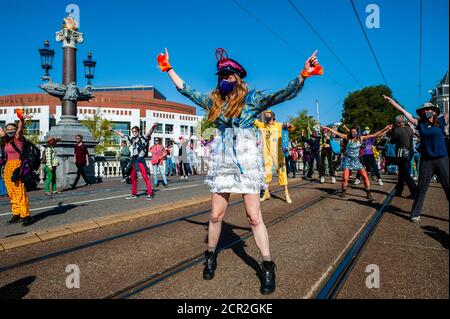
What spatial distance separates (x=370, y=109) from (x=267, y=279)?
59706 mm

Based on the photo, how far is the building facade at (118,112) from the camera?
5272 centimetres

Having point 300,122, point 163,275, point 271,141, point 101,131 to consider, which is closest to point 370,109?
point 300,122

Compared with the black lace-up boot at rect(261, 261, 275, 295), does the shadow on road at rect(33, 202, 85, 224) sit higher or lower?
lower

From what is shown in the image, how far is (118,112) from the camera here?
5819 centimetres

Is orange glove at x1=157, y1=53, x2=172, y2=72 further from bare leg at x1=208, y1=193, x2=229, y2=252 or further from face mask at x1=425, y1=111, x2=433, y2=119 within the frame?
face mask at x1=425, y1=111, x2=433, y2=119

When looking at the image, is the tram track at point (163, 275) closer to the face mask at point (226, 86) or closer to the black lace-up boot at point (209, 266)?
the black lace-up boot at point (209, 266)

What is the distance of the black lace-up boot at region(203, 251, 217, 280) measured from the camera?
2.99m

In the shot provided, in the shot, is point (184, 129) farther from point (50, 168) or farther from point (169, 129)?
point (50, 168)

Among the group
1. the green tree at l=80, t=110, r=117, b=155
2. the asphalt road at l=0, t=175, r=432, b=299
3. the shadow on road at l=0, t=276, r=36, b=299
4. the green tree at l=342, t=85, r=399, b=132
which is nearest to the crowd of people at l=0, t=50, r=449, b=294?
the asphalt road at l=0, t=175, r=432, b=299

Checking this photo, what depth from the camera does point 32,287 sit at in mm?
2914

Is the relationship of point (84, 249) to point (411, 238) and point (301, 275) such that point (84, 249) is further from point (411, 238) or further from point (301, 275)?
point (411, 238)

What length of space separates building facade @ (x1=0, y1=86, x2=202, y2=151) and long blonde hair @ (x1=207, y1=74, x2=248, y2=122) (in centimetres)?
4957

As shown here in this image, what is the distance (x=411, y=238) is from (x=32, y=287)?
4528mm

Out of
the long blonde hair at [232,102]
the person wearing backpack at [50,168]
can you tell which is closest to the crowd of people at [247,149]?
the long blonde hair at [232,102]
